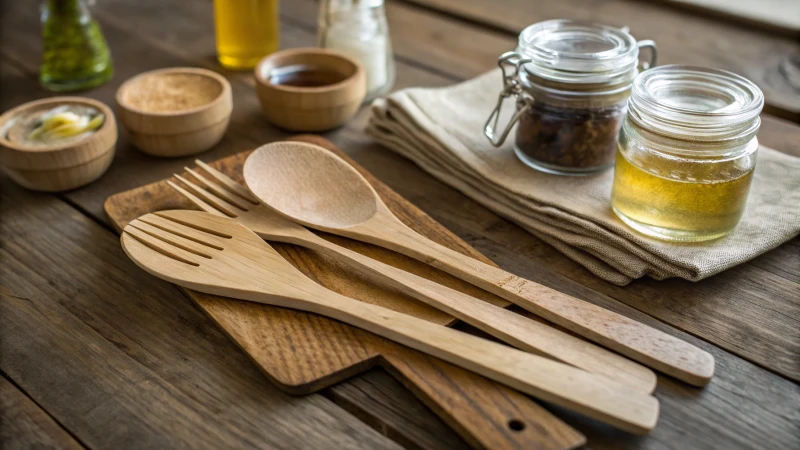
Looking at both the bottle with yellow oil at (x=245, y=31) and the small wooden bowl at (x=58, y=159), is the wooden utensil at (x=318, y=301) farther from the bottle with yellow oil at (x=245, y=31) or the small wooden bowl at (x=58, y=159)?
the bottle with yellow oil at (x=245, y=31)

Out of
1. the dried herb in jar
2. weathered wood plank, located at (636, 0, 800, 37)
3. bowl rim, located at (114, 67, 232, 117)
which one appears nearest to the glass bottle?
bowl rim, located at (114, 67, 232, 117)

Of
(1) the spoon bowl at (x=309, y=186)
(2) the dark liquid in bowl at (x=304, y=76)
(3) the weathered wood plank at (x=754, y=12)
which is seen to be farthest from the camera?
(3) the weathered wood plank at (x=754, y=12)

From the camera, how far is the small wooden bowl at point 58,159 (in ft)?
2.77

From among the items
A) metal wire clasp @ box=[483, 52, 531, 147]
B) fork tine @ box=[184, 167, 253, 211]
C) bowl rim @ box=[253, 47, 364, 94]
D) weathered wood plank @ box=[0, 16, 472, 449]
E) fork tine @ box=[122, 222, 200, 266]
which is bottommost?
weathered wood plank @ box=[0, 16, 472, 449]

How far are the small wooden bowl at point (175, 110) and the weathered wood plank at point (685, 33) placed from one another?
475 millimetres

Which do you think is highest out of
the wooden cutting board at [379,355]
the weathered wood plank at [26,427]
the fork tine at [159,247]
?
the fork tine at [159,247]

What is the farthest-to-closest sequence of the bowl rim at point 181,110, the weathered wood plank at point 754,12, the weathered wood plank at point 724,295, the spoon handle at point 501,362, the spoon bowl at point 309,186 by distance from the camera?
the weathered wood plank at point 754,12, the bowl rim at point 181,110, the spoon bowl at point 309,186, the weathered wood plank at point 724,295, the spoon handle at point 501,362

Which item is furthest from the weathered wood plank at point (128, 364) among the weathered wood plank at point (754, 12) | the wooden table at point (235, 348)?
the weathered wood plank at point (754, 12)

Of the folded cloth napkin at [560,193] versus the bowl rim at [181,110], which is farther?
the bowl rim at [181,110]

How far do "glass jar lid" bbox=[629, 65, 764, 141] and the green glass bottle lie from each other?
765 mm

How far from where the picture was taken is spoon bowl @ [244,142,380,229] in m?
0.78

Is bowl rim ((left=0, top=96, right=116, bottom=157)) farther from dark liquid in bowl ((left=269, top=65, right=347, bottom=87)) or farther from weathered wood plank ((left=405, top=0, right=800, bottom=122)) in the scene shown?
weathered wood plank ((left=405, top=0, right=800, bottom=122))

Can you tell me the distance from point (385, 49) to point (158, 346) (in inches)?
22.7

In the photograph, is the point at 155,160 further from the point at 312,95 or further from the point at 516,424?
the point at 516,424
